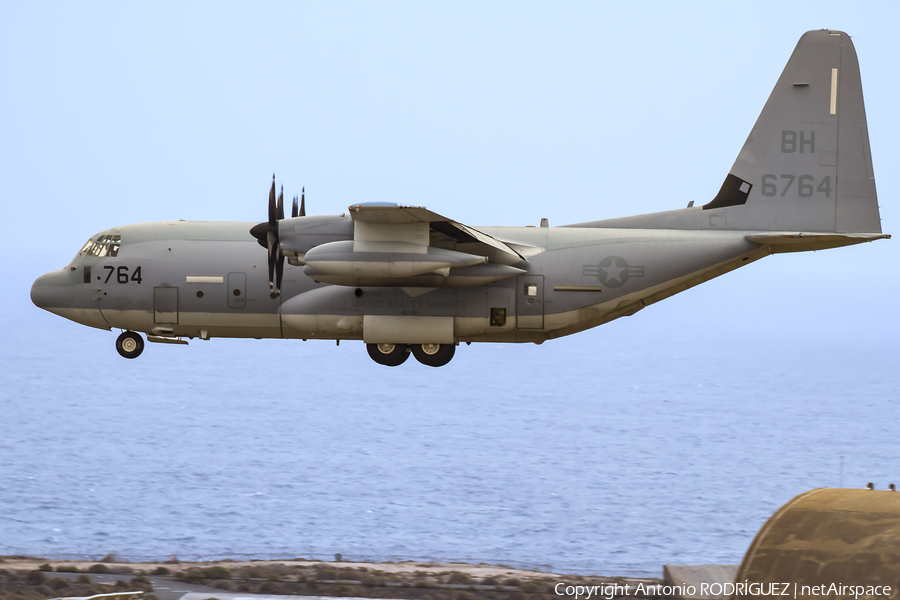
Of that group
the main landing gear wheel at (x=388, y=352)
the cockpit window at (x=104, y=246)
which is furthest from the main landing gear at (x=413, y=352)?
the cockpit window at (x=104, y=246)

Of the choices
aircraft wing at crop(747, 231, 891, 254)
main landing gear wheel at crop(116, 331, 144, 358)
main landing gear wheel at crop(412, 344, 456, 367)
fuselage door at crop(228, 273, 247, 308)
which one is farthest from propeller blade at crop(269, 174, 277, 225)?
aircraft wing at crop(747, 231, 891, 254)

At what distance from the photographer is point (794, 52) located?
32.0m

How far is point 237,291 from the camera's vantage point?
30.8 m

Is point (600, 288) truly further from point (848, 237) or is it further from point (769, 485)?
point (769, 485)

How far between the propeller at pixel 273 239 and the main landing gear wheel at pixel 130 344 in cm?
608

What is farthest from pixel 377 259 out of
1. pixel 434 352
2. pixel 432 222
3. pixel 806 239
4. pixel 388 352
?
pixel 806 239

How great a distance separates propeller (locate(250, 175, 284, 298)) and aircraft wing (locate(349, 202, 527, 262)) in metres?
2.74

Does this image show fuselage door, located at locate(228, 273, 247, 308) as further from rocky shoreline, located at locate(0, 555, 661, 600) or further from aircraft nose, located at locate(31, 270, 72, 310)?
rocky shoreline, located at locate(0, 555, 661, 600)

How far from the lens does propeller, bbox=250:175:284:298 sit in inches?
1146

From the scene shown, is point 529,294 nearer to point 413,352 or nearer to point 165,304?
point 413,352

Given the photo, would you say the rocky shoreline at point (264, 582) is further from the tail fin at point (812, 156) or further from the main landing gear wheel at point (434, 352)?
the tail fin at point (812, 156)

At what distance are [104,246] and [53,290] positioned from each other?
233 cm

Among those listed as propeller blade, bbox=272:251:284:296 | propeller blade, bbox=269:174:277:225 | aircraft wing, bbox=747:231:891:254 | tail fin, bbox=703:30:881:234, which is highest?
tail fin, bbox=703:30:881:234

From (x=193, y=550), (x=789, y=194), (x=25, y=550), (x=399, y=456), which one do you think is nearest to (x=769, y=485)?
(x=399, y=456)
